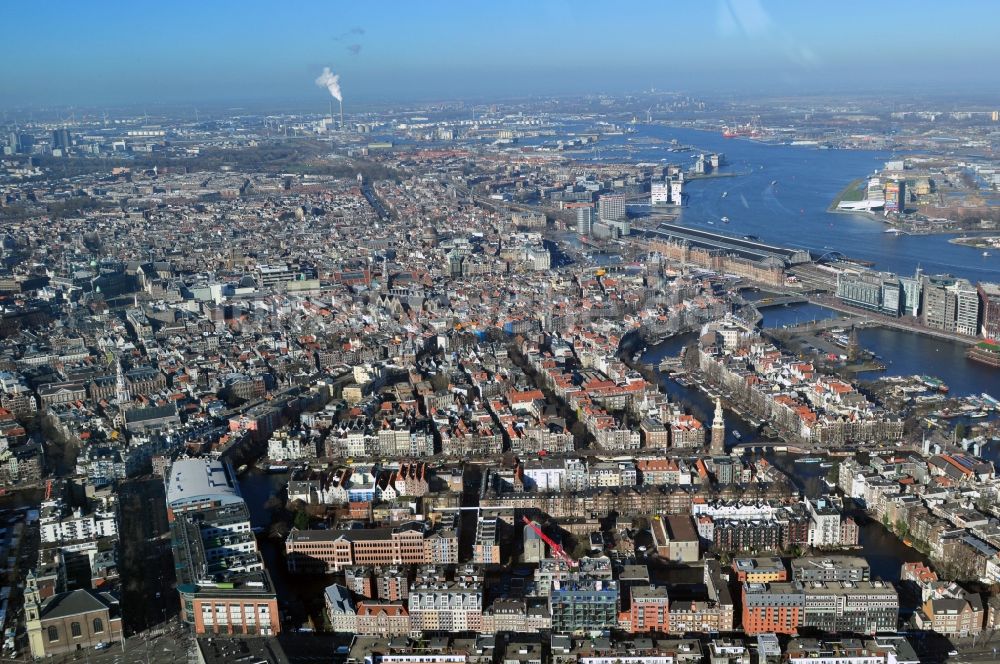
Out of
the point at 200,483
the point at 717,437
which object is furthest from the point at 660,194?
the point at 200,483

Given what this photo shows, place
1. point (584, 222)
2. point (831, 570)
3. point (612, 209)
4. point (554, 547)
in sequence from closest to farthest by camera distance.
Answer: point (831, 570)
point (554, 547)
point (584, 222)
point (612, 209)

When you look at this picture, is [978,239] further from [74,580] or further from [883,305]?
[74,580]

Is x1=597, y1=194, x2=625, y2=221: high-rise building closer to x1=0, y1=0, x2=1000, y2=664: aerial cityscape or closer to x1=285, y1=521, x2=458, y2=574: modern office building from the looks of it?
x1=0, y1=0, x2=1000, y2=664: aerial cityscape

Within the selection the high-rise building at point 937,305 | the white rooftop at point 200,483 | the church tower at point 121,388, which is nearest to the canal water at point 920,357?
the high-rise building at point 937,305

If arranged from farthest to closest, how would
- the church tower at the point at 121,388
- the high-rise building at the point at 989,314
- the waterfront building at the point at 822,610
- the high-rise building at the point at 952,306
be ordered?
1. the high-rise building at the point at 952,306
2. the high-rise building at the point at 989,314
3. the church tower at the point at 121,388
4. the waterfront building at the point at 822,610

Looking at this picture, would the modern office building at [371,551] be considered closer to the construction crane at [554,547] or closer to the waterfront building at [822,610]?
the construction crane at [554,547]

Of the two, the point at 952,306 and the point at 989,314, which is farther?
the point at 952,306

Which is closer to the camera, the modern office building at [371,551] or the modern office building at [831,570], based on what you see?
the modern office building at [831,570]

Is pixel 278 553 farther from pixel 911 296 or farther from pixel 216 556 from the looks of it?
pixel 911 296

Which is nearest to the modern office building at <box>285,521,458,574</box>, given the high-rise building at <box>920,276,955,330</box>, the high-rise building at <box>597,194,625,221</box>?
the high-rise building at <box>920,276,955,330</box>

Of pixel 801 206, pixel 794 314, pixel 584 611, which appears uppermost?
pixel 801 206
